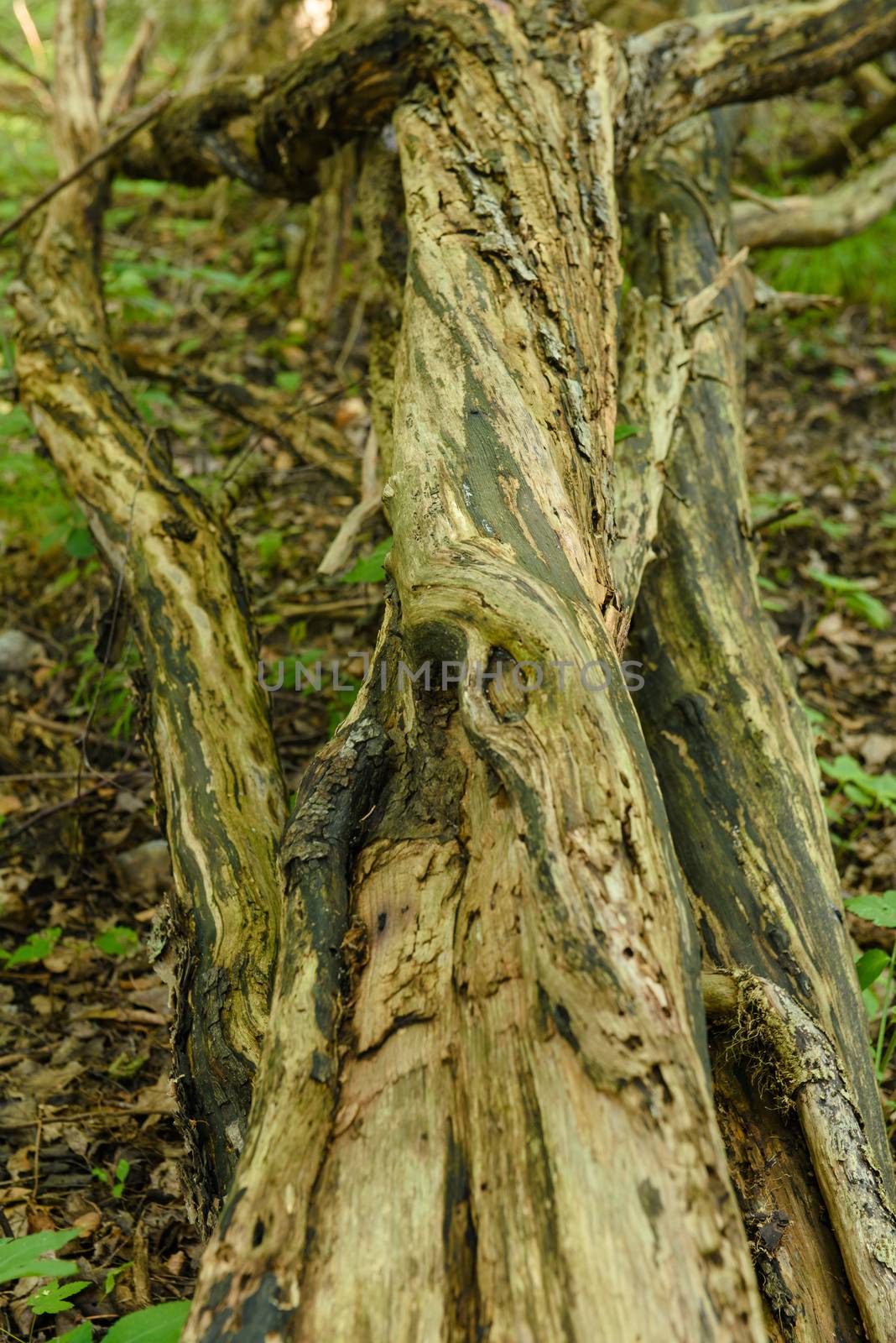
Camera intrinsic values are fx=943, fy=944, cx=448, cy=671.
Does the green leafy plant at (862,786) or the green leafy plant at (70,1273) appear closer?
the green leafy plant at (70,1273)

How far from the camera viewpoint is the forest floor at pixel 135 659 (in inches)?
87.5

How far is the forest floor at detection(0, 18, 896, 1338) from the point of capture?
7.29ft

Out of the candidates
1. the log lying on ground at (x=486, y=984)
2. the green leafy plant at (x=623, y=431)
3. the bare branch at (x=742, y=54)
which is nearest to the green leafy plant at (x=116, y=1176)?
the log lying on ground at (x=486, y=984)

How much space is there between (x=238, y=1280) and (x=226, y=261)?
653 centimetres

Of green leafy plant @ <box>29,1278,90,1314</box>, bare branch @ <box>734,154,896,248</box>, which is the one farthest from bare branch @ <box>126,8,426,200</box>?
green leafy plant @ <box>29,1278,90,1314</box>

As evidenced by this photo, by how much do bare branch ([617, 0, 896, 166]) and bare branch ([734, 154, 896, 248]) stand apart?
79 cm

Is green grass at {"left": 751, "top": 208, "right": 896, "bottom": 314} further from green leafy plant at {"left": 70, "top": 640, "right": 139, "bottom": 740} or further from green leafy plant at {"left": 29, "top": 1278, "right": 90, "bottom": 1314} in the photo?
green leafy plant at {"left": 29, "top": 1278, "right": 90, "bottom": 1314}

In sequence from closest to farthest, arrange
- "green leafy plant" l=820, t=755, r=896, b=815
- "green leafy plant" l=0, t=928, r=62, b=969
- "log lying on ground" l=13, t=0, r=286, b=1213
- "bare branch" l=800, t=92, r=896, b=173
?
1. "log lying on ground" l=13, t=0, r=286, b=1213
2. "green leafy plant" l=0, t=928, r=62, b=969
3. "green leafy plant" l=820, t=755, r=896, b=815
4. "bare branch" l=800, t=92, r=896, b=173

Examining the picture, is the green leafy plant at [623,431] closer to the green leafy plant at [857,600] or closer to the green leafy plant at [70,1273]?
the green leafy plant at [857,600]

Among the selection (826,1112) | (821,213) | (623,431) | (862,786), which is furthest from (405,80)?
(826,1112)

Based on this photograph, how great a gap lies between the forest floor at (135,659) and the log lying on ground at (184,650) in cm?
16

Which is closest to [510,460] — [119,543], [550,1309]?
[119,543]

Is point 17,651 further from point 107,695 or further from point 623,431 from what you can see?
point 623,431

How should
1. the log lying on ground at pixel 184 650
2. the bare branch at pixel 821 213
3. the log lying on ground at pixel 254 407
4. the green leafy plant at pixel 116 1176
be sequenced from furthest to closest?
the bare branch at pixel 821 213, the log lying on ground at pixel 254 407, the green leafy plant at pixel 116 1176, the log lying on ground at pixel 184 650
